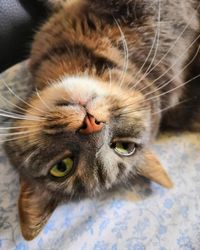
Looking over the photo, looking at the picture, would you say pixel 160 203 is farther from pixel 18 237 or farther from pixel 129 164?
pixel 18 237

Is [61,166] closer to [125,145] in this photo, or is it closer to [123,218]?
[125,145]

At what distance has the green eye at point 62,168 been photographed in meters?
1.02

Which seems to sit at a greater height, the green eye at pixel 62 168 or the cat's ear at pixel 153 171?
the green eye at pixel 62 168

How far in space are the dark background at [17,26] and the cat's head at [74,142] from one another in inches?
14.3

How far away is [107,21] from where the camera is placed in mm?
1218

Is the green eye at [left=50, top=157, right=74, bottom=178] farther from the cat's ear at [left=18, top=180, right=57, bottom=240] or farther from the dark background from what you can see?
the dark background

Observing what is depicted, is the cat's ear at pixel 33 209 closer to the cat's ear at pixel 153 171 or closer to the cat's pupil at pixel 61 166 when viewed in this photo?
the cat's pupil at pixel 61 166

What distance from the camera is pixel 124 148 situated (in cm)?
109

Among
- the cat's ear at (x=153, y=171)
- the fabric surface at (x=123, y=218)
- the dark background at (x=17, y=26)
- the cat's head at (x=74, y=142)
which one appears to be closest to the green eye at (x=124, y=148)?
the cat's head at (x=74, y=142)

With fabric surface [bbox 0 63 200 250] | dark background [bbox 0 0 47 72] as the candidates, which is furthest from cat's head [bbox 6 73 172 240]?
dark background [bbox 0 0 47 72]

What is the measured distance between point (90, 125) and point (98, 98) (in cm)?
9

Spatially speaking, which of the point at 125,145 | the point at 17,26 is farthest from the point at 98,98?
the point at 17,26

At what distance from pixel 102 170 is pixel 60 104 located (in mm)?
223

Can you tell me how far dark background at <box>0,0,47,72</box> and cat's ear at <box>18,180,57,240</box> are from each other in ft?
1.82
